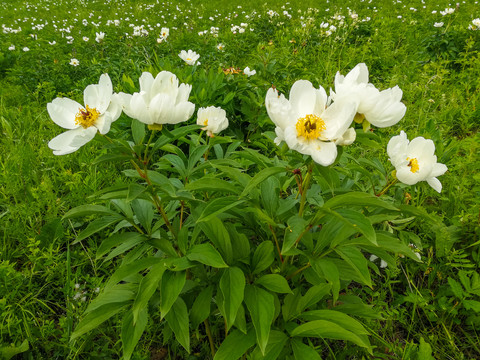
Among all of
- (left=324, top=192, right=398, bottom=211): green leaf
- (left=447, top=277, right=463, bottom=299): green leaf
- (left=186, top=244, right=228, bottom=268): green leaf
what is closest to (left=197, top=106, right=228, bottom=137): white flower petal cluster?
(left=186, top=244, right=228, bottom=268): green leaf

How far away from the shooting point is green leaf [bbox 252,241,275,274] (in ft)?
3.92

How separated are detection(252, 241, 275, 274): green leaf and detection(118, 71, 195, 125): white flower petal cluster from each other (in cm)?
53

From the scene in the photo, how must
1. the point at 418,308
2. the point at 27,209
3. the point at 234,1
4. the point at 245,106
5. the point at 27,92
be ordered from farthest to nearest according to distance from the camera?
the point at 234,1 → the point at 27,92 → the point at 245,106 → the point at 27,209 → the point at 418,308

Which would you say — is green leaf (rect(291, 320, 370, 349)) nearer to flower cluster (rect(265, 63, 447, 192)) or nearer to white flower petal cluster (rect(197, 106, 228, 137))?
flower cluster (rect(265, 63, 447, 192))

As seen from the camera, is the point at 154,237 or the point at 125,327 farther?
the point at 154,237

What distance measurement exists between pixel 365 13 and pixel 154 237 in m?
7.64

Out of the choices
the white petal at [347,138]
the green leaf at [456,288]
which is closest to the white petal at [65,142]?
the white petal at [347,138]

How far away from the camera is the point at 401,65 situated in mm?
4211

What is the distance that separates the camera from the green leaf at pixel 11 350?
134 cm

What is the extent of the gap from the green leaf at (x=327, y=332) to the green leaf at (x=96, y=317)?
0.61 metres

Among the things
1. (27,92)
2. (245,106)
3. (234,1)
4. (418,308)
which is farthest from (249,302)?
(234,1)

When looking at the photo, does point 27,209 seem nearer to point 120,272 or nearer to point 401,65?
point 120,272

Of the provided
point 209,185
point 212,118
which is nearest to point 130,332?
point 209,185

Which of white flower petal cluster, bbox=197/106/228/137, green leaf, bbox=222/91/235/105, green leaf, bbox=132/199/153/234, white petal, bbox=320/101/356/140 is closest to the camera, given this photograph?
white petal, bbox=320/101/356/140
